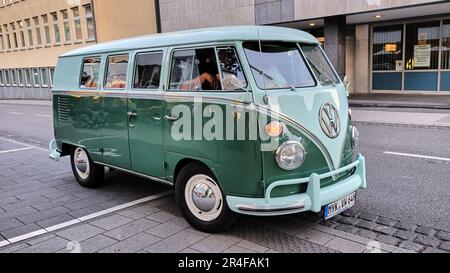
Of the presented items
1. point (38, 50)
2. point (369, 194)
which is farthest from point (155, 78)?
point (38, 50)

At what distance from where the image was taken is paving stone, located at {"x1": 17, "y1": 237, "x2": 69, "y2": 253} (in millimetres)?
4414

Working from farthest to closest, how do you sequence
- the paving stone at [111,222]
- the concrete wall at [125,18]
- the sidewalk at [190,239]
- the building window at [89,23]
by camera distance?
the building window at [89,23], the concrete wall at [125,18], the paving stone at [111,222], the sidewalk at [190,239]

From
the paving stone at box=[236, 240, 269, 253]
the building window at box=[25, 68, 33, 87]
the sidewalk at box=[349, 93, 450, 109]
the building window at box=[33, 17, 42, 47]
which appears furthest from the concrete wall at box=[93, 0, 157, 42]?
the paving stone at box=[236, 240, 269, 253]

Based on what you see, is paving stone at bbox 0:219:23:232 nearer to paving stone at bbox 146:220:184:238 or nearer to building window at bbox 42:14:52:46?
paving stone at bbox 146:220:184:238

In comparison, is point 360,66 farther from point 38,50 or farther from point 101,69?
point 38,50

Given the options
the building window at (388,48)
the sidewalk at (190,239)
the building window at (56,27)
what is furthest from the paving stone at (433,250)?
the building window at (56,27)

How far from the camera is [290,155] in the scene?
4.13 meters

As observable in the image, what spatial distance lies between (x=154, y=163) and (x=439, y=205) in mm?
3613

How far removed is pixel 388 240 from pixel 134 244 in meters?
2.63

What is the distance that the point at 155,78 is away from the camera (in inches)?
203

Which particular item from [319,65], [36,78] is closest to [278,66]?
[319,65]

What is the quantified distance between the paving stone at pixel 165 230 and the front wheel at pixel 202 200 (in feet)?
A: 0.58

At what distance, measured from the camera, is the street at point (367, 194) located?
475cm

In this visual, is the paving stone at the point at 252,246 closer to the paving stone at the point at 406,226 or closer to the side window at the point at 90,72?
the paving stone at the point at 406,226
